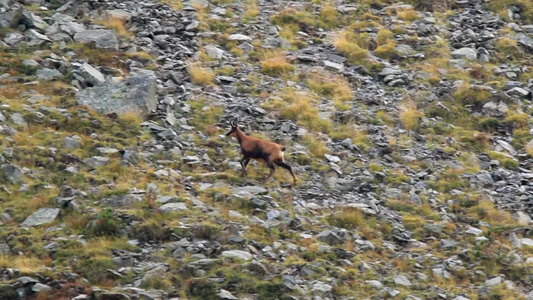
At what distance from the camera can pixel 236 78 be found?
83.4 feet

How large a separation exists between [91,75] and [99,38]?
2433 mm

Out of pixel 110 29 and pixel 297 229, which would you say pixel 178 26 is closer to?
pixel 110 29

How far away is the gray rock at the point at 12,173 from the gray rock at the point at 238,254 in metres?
4.81

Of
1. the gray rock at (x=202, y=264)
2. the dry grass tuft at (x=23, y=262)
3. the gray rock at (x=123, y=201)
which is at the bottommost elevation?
the gray rock at (x=123, y=201)

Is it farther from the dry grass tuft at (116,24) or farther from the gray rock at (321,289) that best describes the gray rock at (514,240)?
the dry grass tuft at (116,24)

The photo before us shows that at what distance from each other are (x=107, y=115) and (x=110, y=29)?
198 inches

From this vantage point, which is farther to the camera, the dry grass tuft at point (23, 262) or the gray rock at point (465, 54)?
the gray rock at point (465, 54)

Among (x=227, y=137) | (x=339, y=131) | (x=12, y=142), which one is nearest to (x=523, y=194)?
(x=339, y=131)

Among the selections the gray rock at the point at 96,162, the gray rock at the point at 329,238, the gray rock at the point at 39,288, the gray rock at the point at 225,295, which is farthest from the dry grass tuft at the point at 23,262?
the gray rock at the point at 329,238

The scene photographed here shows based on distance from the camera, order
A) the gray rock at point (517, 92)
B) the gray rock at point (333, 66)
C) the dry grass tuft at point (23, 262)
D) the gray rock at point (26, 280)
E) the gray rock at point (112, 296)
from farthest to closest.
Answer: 1. the gray rock at point (333, 66)
2. the gray rock at point (517, 92)
3. the dry grass tuft at point (23, 262)
4. the gray rock at point (26, 280)
5. the gray rock at point (112, 296)

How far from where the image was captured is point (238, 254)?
17062 millimetres

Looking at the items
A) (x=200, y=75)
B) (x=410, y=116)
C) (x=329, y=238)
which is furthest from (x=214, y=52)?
(x=329, y=238)

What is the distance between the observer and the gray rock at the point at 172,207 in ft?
60.2

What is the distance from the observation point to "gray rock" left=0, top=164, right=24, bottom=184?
62.8ft
